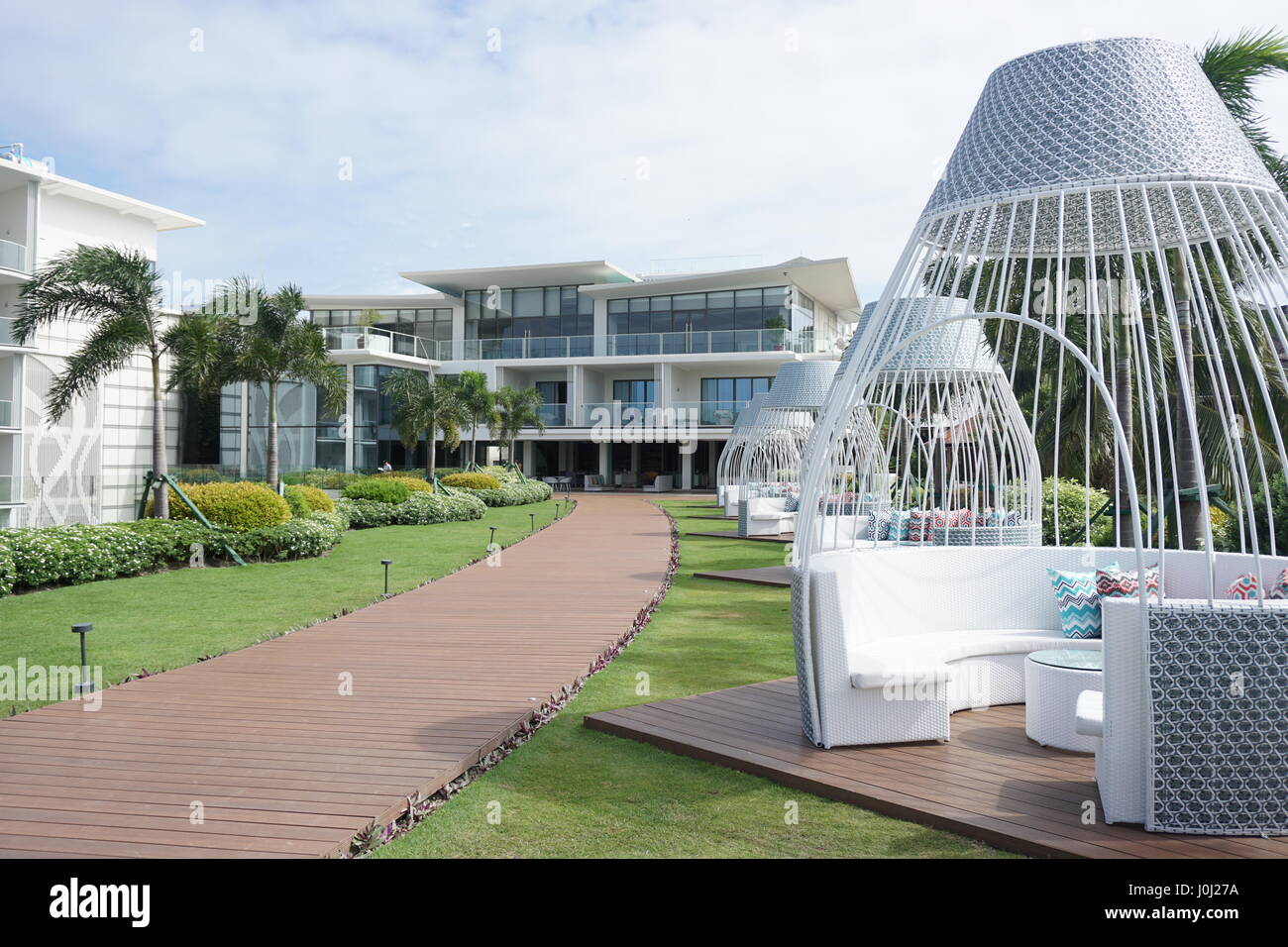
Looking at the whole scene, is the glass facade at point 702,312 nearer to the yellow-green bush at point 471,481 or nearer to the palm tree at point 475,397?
the palm tree at point 475,397

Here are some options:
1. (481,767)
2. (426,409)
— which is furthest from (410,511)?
(481,767)

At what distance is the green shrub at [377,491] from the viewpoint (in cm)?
2097

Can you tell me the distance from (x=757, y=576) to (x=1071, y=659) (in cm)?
676

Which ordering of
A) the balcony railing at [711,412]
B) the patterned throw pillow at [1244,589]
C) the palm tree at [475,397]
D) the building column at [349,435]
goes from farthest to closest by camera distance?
the balcony railing at [711,412] < the building column at [349,435] < the palm tree at [475,397] < the patterned throw pillow at [1244,589]

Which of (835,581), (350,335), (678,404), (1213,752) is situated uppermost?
(350,335)

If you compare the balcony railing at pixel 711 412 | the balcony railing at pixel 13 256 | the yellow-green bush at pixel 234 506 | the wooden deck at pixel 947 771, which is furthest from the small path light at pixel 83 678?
the balcony railing at pixel 711 412

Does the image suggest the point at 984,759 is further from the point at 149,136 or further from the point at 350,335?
the point at 350,335

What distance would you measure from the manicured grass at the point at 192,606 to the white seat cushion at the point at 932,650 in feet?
16.4

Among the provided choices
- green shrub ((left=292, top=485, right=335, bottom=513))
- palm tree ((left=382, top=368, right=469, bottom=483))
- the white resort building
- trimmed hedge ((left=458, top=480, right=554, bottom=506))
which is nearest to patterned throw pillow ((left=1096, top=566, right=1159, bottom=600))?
green shrub ((left=292, top=485, right=335, bottom=513))

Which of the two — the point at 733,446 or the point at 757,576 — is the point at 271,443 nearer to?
the point at 757,576
